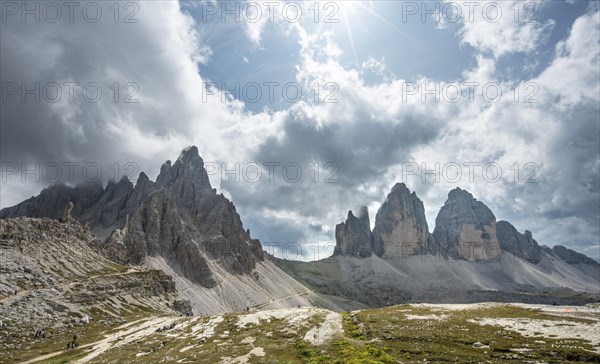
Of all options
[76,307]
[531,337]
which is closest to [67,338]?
[76,307]

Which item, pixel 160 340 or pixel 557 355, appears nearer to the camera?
pixel 557 355

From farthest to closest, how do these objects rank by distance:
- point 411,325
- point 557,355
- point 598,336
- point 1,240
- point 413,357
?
point 1,240, point 411,325, point 598,336, point 413,357, point 557,355

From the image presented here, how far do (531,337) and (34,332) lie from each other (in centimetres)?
9470

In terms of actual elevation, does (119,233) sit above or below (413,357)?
above

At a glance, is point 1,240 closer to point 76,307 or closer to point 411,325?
point 76,307

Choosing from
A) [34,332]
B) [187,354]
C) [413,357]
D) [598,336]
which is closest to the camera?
[413,357]

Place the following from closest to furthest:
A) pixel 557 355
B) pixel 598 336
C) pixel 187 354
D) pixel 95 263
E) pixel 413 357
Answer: pixel 557 355, pixel 413 357, pixel 598 336, pixel 187 354, pixel 95 263

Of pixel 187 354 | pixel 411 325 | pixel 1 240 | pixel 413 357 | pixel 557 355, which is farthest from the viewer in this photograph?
pixel 1 240

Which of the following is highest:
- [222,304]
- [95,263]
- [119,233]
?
[119,233]

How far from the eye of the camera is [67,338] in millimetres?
79312

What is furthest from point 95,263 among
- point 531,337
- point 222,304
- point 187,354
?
point 531,337

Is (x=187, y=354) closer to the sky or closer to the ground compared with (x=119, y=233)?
closer to the ground

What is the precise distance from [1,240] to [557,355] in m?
139

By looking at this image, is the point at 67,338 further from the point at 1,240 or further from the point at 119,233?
the point at 119,233
